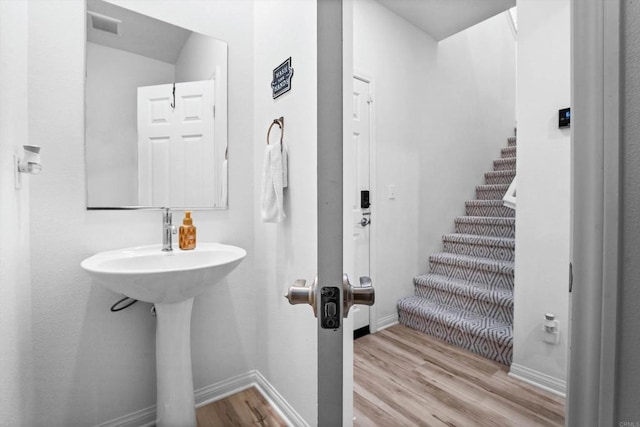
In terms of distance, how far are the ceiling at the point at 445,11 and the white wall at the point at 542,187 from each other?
90 cm

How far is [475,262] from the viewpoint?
2.45m

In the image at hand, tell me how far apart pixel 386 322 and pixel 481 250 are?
1.09m

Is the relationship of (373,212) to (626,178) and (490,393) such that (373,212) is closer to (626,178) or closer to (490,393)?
(490,393)

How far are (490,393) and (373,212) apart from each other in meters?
1.37

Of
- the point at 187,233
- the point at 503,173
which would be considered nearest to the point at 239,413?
the point at 187,233

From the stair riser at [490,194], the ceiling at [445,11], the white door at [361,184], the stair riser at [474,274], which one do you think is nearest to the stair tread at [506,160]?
the stair riser at [490,194]

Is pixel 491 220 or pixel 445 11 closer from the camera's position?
pixel 445 11

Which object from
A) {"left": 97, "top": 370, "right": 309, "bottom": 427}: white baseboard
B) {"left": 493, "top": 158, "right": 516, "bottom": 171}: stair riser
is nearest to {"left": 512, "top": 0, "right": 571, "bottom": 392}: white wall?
{"left": 97, "top": 370, "right": 309, "bottom": 427}: white baseboard

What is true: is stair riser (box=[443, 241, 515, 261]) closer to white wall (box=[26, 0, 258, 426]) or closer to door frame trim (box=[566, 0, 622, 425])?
door frame trim (box=[566, 0, 622, 425])

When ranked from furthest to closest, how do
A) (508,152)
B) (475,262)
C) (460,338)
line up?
(508,152)
(475,262)
(460,338)

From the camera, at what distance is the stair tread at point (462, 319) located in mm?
1938

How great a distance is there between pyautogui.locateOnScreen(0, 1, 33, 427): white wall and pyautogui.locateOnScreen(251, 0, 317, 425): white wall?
943 mm

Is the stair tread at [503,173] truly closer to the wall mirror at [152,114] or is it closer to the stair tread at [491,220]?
the stair tread at [491,220]

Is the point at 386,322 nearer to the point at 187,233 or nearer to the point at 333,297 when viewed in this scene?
the point at 187,233
